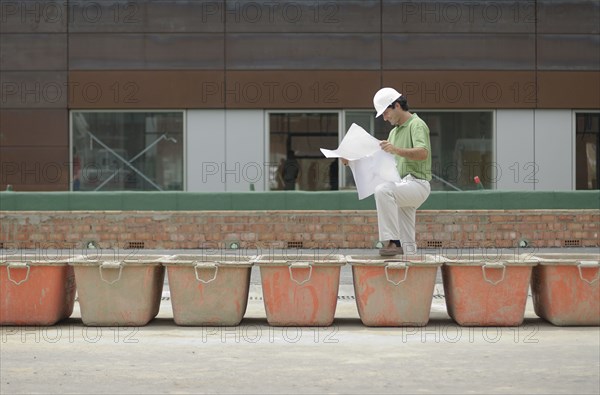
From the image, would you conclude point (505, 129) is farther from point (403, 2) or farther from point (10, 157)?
point (10, 157)

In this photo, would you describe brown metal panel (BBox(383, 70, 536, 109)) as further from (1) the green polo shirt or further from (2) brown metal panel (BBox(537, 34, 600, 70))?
(1) the green polo shirt

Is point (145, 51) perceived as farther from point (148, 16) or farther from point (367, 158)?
point (367, 158)

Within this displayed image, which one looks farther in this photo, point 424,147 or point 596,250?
point 596,250

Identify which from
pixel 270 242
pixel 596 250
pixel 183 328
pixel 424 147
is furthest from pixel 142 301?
pixel 596 250

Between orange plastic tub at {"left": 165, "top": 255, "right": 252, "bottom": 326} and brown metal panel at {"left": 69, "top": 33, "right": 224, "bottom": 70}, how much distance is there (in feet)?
50.7

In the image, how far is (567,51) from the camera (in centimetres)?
2456

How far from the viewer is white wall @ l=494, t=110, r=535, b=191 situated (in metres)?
24.8

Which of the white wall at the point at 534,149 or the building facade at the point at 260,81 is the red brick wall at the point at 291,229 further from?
the white wall at the point at 534,149

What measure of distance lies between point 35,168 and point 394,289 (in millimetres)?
17168

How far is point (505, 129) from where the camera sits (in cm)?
2488

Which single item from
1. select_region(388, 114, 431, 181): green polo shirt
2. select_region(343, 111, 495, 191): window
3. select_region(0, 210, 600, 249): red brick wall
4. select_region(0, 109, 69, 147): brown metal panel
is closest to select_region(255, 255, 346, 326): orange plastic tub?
select_region(388, 114, 431, 181): green polo shirt

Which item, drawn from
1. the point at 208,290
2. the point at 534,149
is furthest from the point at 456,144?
the point at 208,290

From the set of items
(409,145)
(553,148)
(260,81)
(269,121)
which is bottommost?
(409,145)

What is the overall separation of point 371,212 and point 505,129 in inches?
265
